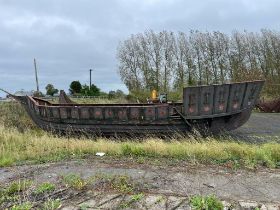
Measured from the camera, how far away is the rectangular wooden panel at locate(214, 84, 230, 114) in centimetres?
1318

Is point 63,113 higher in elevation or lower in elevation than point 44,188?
higher

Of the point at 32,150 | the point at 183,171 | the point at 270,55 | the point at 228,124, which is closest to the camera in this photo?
the point at 183,171

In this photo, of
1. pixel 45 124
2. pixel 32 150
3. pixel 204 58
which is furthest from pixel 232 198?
pixel 204 58

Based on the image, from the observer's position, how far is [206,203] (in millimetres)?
4742

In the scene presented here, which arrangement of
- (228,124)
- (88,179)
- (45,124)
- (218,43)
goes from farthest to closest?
(218,43) < (45,124) < (228,124) < (88,179)

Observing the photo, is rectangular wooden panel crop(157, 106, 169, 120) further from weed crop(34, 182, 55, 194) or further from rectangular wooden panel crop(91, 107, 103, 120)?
weed crop(34, 182, 55, 194)

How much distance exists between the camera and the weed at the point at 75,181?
571 cm

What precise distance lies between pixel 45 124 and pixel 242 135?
8588 mm

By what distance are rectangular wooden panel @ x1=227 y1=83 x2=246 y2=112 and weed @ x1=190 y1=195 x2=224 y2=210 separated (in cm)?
895

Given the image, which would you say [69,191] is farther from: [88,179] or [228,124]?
[228,124]

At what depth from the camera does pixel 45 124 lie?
54.3 ft

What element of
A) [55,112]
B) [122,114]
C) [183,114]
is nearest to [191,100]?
[183,114]

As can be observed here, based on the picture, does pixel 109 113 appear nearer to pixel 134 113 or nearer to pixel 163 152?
pixel 134 113

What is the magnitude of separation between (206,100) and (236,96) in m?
1.30
